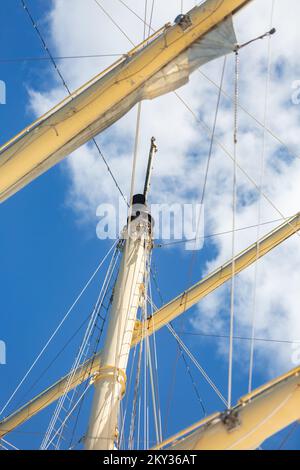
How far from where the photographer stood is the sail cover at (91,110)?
9891 millimetres

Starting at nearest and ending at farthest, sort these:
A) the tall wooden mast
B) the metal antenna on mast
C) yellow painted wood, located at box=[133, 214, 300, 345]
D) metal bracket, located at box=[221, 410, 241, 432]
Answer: metal bracket, located at box=[221, 410, 241, 432] → the tall wooden mast → the metal antenna on mast → yellow painted wood, located at box=[133, 214, 300, 345]

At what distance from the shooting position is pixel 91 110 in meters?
10.2

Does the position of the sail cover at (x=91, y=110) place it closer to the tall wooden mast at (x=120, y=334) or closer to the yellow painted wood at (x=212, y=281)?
the tall wooden mast at (x=120, y=334)

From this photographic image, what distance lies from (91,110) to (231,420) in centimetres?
564

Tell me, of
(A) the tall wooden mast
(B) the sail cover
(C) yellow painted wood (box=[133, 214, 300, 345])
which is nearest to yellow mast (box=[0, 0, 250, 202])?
(B) the sail cover

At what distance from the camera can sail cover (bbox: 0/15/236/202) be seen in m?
9.89

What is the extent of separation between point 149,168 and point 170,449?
1032 cm

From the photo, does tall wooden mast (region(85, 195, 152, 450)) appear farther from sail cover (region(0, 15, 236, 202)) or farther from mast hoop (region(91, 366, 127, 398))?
sail cover (region(0, 15, 236, 202))

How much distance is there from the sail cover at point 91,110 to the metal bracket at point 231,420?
5.13 m

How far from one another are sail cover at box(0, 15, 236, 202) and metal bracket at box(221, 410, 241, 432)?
16.8 feet

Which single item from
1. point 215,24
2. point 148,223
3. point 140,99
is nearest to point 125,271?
point 148,223

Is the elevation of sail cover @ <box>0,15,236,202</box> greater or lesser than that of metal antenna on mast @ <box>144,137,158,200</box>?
lesser

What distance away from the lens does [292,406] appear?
7520 mm
